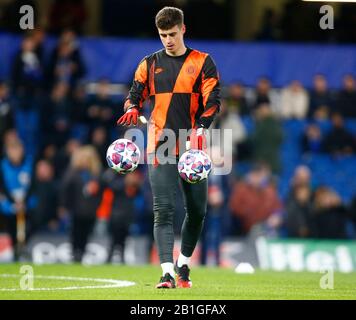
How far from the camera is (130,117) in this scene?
11812 mm

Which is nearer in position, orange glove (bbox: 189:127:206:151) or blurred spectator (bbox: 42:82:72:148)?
orange glove (bbox: 189:127:206:151)

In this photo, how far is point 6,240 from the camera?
21.1 m

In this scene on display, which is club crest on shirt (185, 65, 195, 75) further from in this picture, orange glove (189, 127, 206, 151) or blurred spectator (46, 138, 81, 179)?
blurred spectator (46, 138, 81, 179)

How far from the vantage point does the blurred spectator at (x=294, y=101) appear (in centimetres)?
2442

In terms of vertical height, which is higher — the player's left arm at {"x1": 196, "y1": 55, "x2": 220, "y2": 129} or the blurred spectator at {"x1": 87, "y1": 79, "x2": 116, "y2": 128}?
the player's left arm at {"x1": 196, "y1": 55, "x2": 220, "y2": 129}

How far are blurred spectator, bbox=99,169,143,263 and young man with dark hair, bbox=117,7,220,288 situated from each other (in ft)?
27.4

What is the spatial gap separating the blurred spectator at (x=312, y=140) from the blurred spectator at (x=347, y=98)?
763 mm

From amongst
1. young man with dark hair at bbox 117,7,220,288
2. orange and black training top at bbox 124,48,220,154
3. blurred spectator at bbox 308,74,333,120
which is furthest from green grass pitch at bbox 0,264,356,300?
blurred spectator at bbox 308,74,333,120

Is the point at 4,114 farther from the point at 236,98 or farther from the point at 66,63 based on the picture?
the point at 236,98

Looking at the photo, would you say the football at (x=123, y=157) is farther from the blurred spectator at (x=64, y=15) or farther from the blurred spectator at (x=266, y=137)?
the blurred spectator at (x=64, y=15)

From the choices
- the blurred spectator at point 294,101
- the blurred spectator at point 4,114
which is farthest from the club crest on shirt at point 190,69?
the blurred spectator at point 294,101

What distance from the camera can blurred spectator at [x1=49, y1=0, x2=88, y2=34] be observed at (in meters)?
24.4

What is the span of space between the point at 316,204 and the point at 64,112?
5.60 m
